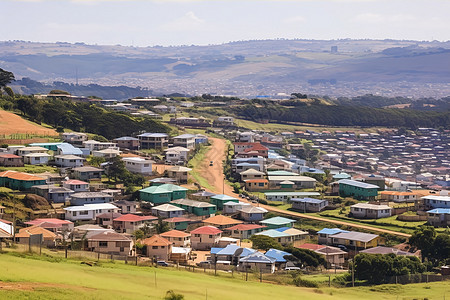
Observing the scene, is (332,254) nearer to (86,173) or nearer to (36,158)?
(86,173)

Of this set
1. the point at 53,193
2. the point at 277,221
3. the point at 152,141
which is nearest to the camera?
the point at 53,193

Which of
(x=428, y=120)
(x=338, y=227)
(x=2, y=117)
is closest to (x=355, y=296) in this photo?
(x=338, y=227)

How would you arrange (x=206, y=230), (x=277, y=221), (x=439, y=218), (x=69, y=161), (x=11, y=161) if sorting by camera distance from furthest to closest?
→ (x=69, y=161), (x=11, y=161), (x=439, y=218), (x=277, y=221), (x=206, y=230)

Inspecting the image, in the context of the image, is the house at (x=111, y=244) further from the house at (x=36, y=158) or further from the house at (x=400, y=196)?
the house at (x=400, y=196)

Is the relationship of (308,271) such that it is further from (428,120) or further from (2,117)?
(428,120)

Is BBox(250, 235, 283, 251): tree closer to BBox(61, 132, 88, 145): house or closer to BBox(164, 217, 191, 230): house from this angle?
BBox(164, 217, 191, 230): house

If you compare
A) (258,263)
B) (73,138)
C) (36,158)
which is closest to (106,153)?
(73,138)

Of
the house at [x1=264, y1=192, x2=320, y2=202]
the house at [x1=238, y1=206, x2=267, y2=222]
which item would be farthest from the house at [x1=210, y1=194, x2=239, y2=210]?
the house at [x1=264, y1=192, x2=320, y2=202]
